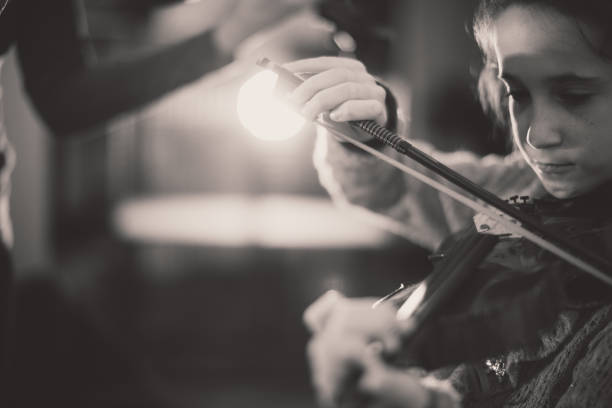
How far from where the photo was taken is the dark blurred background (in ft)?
7.29

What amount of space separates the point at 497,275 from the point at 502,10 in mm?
248

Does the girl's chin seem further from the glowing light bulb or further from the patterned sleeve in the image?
the glowing light bulb

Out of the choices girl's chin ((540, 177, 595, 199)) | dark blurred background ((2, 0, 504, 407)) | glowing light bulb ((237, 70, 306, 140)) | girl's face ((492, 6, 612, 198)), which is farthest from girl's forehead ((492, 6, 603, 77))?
dark blurred background ((2, 0, 504, 407))

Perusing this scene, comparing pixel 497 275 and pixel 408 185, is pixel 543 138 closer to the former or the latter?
pixel 497 275

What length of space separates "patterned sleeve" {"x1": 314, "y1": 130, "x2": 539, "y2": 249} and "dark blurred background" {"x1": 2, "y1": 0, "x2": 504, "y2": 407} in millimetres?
1378

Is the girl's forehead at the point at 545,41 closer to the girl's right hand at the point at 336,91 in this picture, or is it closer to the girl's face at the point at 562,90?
the girl's face at the point at 562,90

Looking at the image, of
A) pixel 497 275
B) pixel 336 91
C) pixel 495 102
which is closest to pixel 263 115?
pixel 495 102

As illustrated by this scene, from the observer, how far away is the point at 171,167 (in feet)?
10.2

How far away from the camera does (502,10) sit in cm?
55

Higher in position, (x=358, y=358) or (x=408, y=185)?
(x=358, y=358)

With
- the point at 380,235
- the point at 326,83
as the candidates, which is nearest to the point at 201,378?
the point at 380,235

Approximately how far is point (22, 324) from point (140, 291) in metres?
0.89

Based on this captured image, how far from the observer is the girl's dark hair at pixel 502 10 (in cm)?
50

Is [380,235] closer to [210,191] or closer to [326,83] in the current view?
[210,191]
